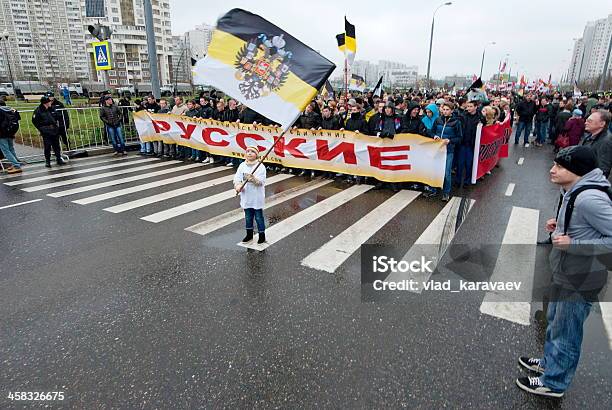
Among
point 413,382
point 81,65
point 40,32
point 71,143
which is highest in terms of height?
point 40,32

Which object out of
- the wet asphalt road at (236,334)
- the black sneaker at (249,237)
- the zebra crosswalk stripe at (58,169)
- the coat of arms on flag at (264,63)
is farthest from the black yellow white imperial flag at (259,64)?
the zebra crosswalk stripe at (58,169)

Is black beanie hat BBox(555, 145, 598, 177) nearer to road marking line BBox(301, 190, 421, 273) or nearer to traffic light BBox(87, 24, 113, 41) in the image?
road marking line BBox(301, 190, 421, 273)

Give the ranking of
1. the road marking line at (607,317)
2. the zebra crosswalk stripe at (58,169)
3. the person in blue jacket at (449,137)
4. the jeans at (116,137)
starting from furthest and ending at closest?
the jeans at (116,137) < the zebra crosswalk stripe at (58,169) < the person in blue jacket at (449,137) < the road marking line at (607,317)

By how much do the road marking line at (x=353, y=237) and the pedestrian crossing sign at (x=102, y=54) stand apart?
11.8m

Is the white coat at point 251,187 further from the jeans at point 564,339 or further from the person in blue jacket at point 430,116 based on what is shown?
the person in blue jacket at point 430,116

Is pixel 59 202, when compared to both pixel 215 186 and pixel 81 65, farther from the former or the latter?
pixel 81 65

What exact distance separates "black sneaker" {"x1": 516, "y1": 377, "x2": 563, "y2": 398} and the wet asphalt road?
0.19 feet

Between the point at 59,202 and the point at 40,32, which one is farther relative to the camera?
the point at 40,32

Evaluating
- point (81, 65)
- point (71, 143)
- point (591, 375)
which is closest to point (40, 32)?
point (81, 65)

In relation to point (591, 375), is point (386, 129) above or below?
above

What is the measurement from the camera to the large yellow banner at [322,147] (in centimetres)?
861

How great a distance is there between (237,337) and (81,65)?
153 meters

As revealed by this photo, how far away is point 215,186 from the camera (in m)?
9.20

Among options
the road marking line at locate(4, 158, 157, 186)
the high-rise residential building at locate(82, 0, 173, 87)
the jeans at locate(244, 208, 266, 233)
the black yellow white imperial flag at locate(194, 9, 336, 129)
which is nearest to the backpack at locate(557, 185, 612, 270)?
the black yellow white imperial flag at locate(194, 9, 336, 129)
